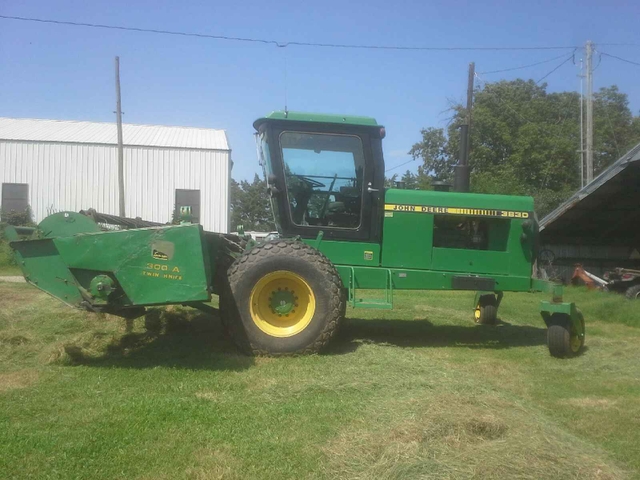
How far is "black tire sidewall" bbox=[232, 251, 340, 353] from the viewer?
6.75 metres

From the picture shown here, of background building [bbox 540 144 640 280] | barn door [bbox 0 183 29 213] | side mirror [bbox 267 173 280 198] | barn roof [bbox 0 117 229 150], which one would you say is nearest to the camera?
side mirror [bbox 267 173 280 198]

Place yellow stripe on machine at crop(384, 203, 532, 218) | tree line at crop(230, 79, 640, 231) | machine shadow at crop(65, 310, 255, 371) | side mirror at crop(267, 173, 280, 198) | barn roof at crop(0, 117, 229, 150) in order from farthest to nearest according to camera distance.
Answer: tree line at crop(230, 79, 640, 231), barn roof at crop(0, 117, 229, 150), yellow stripe on machine at crop(384, 203, 532, 218), side mirror at crop(267, 173, 280, 198), machine shadow at crop(65, 310, 255, 371)

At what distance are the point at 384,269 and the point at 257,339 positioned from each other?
1.90 m

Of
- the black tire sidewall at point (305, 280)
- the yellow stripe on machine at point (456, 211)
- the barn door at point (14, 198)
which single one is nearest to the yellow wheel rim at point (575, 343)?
the yellow stripe on machine at point (456, 211)

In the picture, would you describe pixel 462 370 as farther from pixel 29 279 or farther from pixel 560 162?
pixel 560 162

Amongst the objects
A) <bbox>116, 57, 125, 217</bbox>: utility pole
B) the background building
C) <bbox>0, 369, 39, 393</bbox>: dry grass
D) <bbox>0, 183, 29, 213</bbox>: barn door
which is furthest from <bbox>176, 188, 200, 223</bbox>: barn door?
<bbox>0, 369, 39, 393</bbox>: dry grass

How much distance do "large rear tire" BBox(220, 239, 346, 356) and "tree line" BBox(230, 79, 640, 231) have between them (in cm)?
1552

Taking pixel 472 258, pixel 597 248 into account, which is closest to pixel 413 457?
pixel 472 258

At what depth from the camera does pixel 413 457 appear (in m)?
3.70

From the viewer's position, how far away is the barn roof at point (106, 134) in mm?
23266

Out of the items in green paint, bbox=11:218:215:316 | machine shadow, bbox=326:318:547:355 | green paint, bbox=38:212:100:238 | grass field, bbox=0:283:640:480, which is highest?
green paint, bbox=38:212:100:238

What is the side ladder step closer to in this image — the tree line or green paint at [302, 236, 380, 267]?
green paint at [302, 236, 380, 267]

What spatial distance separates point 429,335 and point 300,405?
162 inches

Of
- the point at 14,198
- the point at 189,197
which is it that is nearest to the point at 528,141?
the point at 189,197
